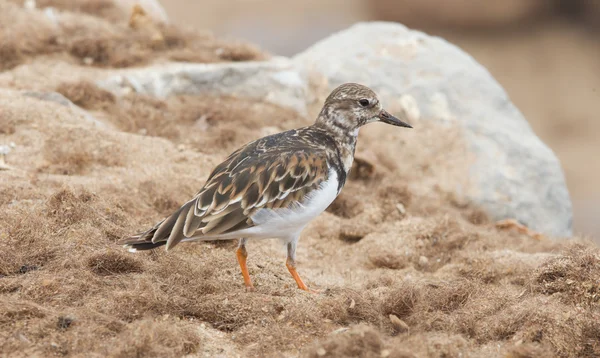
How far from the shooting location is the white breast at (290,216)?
6078 mm

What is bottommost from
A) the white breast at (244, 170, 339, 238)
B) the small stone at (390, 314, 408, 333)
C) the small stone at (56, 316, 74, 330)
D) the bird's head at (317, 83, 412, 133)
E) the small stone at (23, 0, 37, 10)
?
the small stone at (56, 316, 74, 330)

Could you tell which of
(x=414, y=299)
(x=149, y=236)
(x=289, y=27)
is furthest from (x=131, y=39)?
(x=289, y=27)

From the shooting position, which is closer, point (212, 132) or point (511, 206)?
point (212, 132)

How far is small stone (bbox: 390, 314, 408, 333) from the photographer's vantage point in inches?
214

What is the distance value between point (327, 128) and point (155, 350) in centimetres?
299

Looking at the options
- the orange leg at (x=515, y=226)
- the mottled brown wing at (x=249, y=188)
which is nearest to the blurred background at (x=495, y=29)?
the orange leg at (x=515, y=226)

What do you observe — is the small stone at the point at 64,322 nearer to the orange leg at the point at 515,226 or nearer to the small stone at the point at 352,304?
the small stone at the point at 352,304

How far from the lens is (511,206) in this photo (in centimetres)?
1061

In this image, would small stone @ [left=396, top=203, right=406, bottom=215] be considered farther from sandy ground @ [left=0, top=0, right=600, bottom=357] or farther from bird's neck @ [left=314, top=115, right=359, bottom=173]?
bird's neck @ [left=314, top=115, right=359, bottom=173]

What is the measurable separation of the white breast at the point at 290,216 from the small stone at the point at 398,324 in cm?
119

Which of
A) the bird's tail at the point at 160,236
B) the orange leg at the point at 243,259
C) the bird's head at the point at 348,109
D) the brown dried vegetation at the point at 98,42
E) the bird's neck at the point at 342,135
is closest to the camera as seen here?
the bird's tail at the point at 160,236


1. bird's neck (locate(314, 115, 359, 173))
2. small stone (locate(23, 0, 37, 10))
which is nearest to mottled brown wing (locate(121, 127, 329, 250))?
bird's neck (locate(314, 115, 359, 173))

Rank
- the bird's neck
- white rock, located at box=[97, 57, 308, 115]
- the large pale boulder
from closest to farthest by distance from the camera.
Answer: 1. the bird's neck
2. the large pale boulder
3. white rock, located at box=[97, 57, 308, 115]

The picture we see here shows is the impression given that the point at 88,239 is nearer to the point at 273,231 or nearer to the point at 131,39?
the point at 273,231
